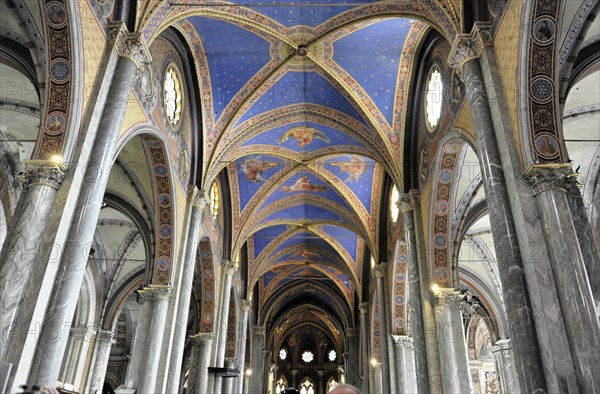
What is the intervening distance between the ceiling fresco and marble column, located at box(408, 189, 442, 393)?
1.45 meters

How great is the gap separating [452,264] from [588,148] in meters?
5.20

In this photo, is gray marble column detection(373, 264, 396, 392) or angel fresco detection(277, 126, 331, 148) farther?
angel fresco detection(277, 126, 331, 148)

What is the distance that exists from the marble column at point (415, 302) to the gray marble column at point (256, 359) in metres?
17.9

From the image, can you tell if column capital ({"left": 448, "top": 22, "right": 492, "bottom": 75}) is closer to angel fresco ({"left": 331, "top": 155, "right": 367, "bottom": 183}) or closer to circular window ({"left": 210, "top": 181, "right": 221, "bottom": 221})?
angel fresco ({"left": 331, "top": 155, "right": 367, "bottom": 183})

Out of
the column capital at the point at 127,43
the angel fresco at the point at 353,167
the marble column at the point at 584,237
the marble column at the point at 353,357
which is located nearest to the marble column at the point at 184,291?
the column capital at the point at 127,43

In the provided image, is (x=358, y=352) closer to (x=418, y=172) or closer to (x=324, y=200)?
(x=324, y=200)

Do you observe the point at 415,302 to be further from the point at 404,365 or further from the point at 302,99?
the point at 302,99

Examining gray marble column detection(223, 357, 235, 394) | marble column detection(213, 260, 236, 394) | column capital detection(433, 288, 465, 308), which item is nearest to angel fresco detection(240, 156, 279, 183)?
marble column detection(213, 260, 236, 394)

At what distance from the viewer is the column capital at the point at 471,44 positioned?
8719 millimetres

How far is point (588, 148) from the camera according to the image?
45.1 feet

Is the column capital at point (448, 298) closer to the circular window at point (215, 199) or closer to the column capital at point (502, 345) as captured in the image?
the circular window at point (215, 199)

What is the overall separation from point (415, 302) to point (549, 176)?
22.0ft

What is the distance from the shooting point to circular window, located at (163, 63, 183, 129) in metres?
12.7

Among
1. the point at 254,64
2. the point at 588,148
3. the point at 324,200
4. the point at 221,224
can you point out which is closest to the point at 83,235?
the point at 254,64
